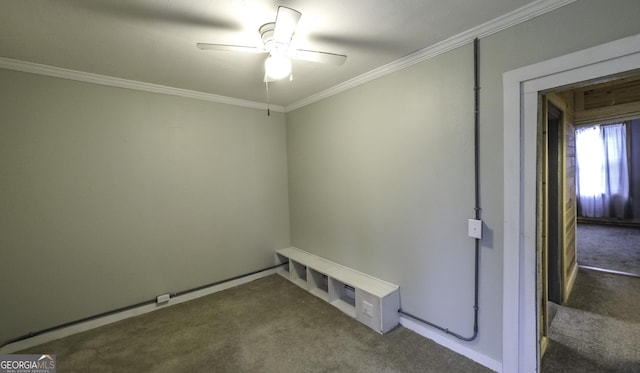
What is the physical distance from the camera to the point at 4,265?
2121mm

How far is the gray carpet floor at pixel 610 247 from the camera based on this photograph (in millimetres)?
3665

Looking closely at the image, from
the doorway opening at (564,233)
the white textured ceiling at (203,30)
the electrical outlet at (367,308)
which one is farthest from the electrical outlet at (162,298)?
the doorway opening at (564,233)

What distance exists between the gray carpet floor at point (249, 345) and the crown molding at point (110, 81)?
7.64 ft

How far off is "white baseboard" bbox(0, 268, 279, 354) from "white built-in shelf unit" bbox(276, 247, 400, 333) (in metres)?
0.64

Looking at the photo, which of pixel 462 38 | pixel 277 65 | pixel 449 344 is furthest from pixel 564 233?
pixel 277 65

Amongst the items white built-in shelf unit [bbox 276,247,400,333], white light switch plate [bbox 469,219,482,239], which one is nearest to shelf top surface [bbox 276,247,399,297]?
white built-in shelf unit [bbox 276,247,400,333]

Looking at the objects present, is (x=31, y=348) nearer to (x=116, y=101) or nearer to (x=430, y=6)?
(x=116, y=101)

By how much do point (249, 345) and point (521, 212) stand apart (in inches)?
89.8

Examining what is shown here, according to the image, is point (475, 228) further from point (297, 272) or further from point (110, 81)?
point (110, 81)

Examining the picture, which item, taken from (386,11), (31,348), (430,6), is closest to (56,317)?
(31,348)

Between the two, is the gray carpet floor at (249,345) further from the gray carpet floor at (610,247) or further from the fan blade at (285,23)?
the gray carpet floor at (610,247)

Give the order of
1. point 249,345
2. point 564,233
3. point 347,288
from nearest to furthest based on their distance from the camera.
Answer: point 249,345, point 564,233, point 347,288

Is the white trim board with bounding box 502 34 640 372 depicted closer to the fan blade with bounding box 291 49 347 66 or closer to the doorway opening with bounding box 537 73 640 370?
the doorway opening with bounding box 537 73 640 370

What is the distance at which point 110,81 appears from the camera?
8.16 feet
